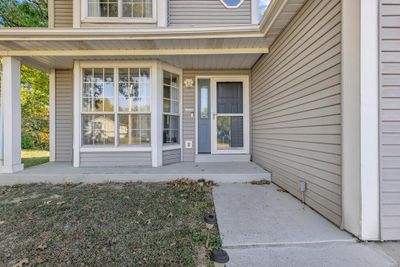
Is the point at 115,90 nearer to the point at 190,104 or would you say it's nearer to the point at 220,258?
the point at 190,104

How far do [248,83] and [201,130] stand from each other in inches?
68.6

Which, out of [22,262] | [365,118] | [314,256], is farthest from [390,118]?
→ [22,262]

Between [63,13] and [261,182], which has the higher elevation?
[63,13]

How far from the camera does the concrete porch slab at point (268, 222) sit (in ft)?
6.87

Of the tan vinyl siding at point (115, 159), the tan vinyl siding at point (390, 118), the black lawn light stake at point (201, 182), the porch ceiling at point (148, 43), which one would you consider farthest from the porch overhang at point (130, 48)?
the black lawn light stake at point (201, 182)

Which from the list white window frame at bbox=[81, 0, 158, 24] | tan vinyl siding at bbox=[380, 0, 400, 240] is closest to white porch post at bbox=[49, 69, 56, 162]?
white window frame at bbox=[81, 0, 158, 24]

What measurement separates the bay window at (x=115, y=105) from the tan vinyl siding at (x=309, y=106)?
9.07 ft

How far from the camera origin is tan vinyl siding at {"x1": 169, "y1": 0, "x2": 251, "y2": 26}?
5.58 meters

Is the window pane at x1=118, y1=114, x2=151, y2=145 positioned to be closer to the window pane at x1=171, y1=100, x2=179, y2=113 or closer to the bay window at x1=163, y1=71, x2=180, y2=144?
the bay window at x1=163, y1=71, x2=180, y2=144

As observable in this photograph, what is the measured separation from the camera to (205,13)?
18.4ft

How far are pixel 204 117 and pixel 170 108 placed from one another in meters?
0.95

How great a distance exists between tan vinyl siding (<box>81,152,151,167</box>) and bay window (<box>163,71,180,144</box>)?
64 cm

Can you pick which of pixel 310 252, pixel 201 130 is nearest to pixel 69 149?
pixel 201 130

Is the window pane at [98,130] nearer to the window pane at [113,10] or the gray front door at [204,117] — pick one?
the gray front door at [204,117]
